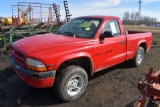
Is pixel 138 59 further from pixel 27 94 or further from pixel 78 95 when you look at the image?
pixel 27 94

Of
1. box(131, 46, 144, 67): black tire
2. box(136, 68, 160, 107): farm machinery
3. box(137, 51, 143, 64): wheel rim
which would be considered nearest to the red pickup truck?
box(131, 46, 144, 67): black tire

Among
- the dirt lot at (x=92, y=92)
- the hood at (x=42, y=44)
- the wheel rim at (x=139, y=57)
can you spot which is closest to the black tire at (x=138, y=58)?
the wheel rim at (x=139, y=57)

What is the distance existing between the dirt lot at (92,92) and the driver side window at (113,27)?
1266 millimetres

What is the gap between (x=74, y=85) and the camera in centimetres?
434

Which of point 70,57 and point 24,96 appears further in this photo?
point 24,96

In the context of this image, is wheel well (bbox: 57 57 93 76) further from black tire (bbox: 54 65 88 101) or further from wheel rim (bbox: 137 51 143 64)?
wheel rim (bbox: 137 51 143 64)

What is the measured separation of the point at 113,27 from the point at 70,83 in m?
2.20

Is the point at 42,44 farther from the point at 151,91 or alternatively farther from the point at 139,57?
the point at 139,57

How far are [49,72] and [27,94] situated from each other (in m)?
1.14

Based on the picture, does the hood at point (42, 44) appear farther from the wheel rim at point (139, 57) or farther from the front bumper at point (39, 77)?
the wheel rim at point (139, 57)

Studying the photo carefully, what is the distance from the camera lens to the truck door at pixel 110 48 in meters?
4.82

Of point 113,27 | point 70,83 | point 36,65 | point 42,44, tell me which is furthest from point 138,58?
point 36,65

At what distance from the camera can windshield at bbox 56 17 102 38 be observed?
4902mm

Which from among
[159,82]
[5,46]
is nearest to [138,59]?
[159,82]
